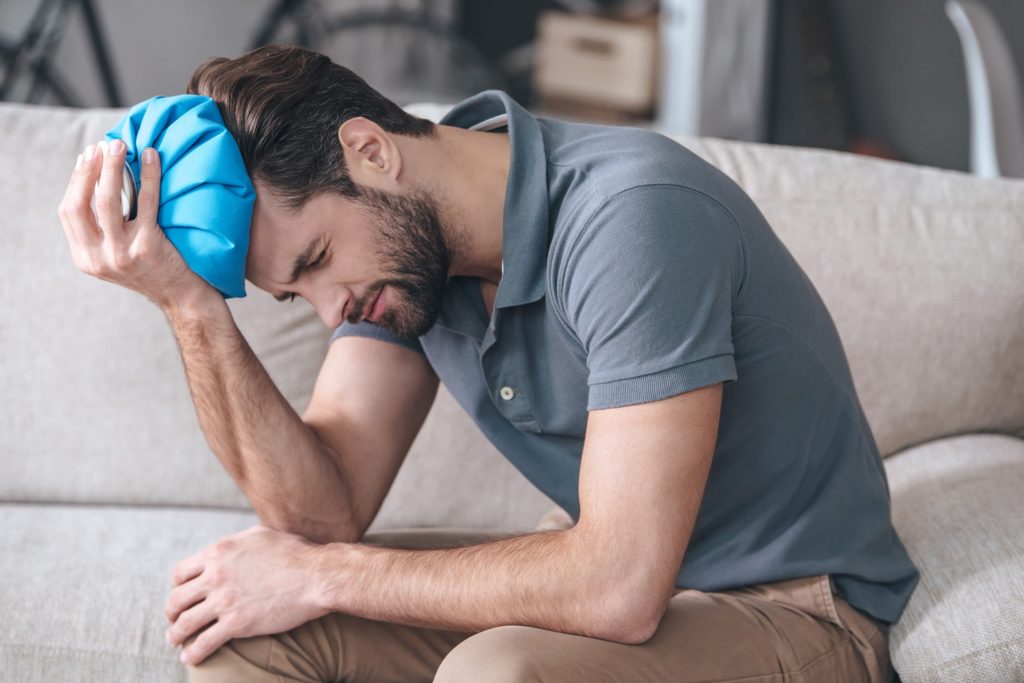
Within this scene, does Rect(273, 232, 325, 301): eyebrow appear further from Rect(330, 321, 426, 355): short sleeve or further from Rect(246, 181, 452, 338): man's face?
Rect(330, 321, 426, 355): short sleeve

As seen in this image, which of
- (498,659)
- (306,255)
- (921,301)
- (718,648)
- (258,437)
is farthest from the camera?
(921,301)

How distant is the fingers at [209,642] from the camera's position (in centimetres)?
123

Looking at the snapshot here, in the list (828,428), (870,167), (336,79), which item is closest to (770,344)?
(828,428)

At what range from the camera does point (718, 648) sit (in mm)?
1172

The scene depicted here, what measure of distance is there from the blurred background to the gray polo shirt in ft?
9.87

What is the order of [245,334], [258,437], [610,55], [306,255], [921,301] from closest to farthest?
[306,255]
[258,437]
[921,301]
[245,334]
[610,55]

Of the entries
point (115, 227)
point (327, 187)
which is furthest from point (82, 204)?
point (327, 187)

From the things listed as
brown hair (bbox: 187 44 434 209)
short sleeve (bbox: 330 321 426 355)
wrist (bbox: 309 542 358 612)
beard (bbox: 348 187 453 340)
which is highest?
brown hair (bbox: 187 44 434 209)

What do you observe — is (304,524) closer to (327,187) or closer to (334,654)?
(334,654)

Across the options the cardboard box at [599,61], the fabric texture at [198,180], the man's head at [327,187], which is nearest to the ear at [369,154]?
the man's head at [327,187]

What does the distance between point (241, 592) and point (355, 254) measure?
1.34 ft

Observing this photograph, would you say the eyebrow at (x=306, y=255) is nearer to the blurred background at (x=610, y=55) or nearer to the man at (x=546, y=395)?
the man at (x=546, y=395)

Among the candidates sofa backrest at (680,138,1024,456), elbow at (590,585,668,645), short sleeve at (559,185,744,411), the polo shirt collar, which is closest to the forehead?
the polo shirt collar

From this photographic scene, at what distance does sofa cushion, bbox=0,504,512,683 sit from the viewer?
138cm
